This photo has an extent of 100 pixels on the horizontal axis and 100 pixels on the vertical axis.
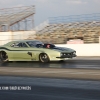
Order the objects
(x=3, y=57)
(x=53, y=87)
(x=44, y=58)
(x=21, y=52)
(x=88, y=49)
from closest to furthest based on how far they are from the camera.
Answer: (x=53, y=87)
(x=44, y=58)
(x=21, y=52)
(x=3, y=57)
(x=88, y=49)

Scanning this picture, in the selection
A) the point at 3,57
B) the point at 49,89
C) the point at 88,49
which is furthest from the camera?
the point at 88,49

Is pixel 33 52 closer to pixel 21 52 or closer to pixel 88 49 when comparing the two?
pixel 21 52

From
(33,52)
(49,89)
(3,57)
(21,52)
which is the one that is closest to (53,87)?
(49,89)

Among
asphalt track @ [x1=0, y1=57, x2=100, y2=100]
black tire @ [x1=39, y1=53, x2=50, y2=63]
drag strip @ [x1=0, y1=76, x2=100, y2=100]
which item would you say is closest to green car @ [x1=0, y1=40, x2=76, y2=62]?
black tire @ [x1=39, y1=53, x2=50, y2=63]

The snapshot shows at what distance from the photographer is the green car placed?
17328 mm

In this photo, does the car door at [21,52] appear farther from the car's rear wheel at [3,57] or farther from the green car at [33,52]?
the car's rear wheel at [3,57]

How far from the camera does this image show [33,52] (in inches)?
697

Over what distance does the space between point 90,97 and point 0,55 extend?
12142 millimetres

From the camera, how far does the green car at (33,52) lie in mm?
17328

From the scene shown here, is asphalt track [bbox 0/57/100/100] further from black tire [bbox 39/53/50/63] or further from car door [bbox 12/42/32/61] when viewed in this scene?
car door [bbox 12/42/32/61]

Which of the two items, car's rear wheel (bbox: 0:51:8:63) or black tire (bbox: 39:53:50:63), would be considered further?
car's rear wheel (bbox: 0:51:8:63)

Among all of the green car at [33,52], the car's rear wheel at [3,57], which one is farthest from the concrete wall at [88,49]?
the car's rear wheel at [3,57]

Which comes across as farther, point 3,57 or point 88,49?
point 88,49

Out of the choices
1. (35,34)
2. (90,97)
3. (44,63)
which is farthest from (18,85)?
(35,34)
